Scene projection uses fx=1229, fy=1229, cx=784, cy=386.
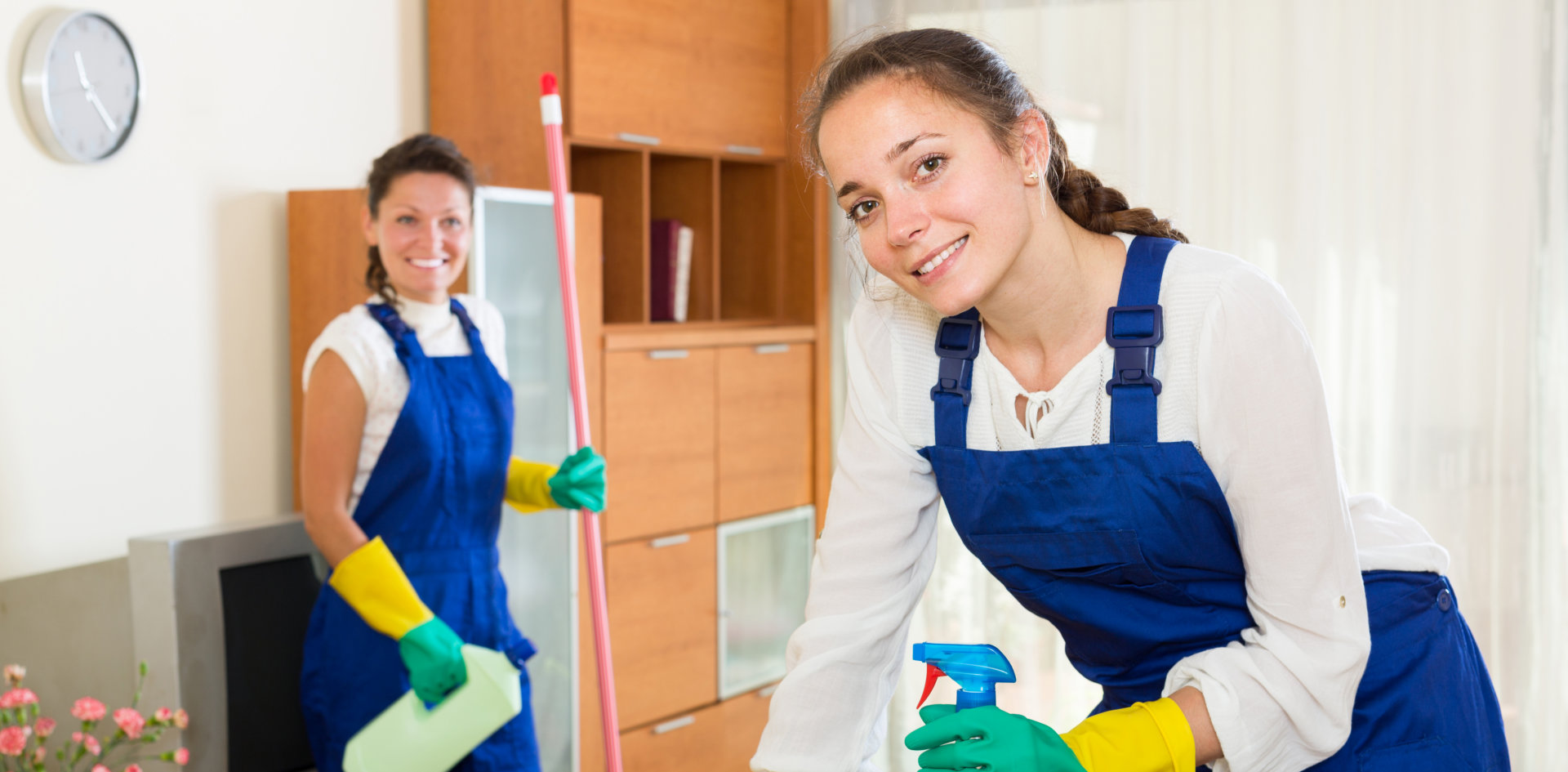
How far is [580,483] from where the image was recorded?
2221mm

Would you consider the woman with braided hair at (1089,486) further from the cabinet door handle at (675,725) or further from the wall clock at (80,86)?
the cabinet door handle at (675,725)

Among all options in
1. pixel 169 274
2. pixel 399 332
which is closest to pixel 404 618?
pixel 399 332

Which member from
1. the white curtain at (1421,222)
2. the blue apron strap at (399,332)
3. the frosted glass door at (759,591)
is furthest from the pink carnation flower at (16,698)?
the white curtain at (1421,222)

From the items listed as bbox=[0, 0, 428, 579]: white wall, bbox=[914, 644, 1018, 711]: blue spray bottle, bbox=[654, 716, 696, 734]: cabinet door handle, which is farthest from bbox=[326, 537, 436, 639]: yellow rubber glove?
bbox=[654, 716, 696, 734]: cabinet door handle

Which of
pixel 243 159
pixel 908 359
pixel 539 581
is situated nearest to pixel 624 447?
pixel 539 581

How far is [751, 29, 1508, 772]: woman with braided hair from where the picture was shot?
1023mm

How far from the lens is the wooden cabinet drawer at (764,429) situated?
323 cm

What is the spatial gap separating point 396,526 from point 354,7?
1.40 metres

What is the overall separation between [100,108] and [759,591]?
1956 millimetres

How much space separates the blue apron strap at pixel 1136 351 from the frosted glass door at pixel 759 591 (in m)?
2.19

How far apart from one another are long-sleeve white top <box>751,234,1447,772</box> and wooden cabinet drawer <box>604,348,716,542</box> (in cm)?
172

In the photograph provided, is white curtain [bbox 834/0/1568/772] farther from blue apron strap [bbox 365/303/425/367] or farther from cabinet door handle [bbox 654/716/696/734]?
cabinet door handle [bbox 654/716/696/734]

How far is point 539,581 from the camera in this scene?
8.81ft

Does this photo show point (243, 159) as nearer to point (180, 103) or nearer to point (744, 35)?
point (180, 103)
